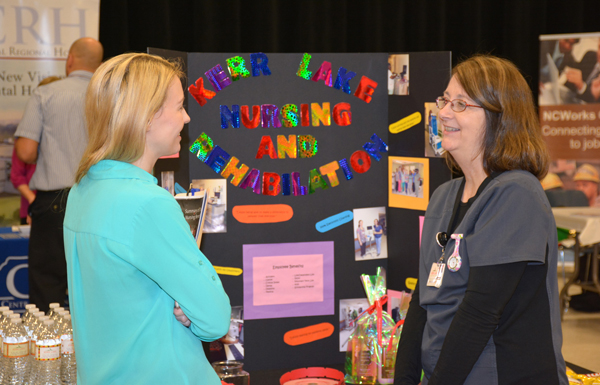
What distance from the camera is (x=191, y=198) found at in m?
1.90

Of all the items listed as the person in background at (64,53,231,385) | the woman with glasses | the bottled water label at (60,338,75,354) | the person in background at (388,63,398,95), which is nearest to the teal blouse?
the person in background at (64,53,231,385)

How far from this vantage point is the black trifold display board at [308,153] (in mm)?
2508

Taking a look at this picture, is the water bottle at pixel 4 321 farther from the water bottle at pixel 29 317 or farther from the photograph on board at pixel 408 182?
the photograph on board at pixel 408 182

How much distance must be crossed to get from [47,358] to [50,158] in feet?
5.75

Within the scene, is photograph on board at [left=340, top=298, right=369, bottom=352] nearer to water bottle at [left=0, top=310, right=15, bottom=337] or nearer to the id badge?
the id badge

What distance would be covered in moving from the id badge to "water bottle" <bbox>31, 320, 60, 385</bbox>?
1167 millimetres

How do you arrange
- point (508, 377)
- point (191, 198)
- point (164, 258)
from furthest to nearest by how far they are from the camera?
point (191, 198) < point (508, 377) < point (164, 258)

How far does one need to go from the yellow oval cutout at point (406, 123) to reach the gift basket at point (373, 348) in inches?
29.5

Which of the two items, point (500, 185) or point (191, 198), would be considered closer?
point (500, 185)

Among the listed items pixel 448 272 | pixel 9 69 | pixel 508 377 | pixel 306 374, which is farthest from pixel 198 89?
pixel 9 69

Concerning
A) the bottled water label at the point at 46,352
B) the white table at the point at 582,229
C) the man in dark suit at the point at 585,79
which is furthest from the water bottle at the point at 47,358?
the man in dark suit at the point at 585,79

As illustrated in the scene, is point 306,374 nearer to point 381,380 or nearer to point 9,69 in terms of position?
point 381,380

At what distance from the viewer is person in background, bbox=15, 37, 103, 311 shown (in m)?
3.26

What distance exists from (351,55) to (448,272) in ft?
4.56
